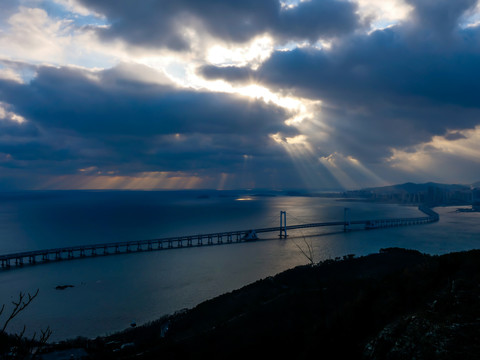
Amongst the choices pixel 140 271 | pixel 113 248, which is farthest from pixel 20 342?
pixel 113 248

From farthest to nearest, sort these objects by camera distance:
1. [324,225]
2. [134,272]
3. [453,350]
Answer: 1. [324,225]
2. [134,272]
3. [453,350]

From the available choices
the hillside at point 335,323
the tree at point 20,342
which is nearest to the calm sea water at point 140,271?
the hillside at point 335,323

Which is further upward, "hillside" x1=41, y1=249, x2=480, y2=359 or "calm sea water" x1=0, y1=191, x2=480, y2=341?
"hillside" x1=41, y1=249, x2=480, y2=359

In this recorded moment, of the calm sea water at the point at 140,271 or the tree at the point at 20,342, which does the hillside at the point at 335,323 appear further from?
the calm sea water at the point at 140,271

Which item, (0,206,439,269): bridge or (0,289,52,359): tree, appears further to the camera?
(0,206,439,269): bridge

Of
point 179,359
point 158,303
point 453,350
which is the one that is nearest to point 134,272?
point 158,303

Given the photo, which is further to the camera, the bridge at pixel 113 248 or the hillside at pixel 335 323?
the bridge at pixel 113 248

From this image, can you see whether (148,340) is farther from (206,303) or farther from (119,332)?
(206,303)

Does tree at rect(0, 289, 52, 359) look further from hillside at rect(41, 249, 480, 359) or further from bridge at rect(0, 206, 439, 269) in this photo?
bridge at rect(0, 206, 439, 269)

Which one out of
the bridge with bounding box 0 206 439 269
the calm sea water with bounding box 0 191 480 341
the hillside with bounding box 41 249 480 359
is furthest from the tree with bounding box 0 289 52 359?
the bridge with bounding box 0 206 439 269

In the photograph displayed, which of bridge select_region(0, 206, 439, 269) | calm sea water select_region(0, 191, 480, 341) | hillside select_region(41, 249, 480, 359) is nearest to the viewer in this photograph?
hillside select_region(41, 249, 480, 359)

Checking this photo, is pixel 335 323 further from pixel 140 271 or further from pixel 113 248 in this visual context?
pixel 113 248
